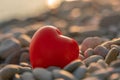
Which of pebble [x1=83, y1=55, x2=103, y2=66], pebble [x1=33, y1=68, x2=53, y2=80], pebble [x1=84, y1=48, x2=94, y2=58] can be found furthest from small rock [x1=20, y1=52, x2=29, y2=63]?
pebble [x1=33, y1=68, x2=53, y2=80]

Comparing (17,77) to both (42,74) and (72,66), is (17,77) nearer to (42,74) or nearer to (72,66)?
(42,74)

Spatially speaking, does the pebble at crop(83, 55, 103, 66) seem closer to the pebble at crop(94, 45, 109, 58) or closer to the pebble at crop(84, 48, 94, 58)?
the pebble at crop(94, 45, 109, 58)

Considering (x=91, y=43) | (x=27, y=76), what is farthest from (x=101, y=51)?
(x=27, y=76)

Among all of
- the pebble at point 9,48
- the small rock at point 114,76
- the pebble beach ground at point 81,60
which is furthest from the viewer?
the pebble at point 9,48

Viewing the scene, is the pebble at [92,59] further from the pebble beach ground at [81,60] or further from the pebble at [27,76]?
the pebble at [27,76]

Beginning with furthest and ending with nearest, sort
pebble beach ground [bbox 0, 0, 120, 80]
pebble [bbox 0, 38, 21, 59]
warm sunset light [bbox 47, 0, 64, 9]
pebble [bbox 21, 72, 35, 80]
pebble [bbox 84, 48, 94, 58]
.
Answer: warm sunset light [bbox 47, 0, 64, 9], pebble [bbox 0, 38, 21, 59], pebble [bbox 84, 48, 94, 58], pebble [bbox 21, 72, 35, 80], pebble beach ground [bbox 0, 0, 120, 80]

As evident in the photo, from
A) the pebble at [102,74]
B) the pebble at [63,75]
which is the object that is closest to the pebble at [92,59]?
the pebble at [63,75]

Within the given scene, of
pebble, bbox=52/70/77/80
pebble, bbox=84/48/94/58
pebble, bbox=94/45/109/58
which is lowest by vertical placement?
pebble, bbox=52/70/77/80
